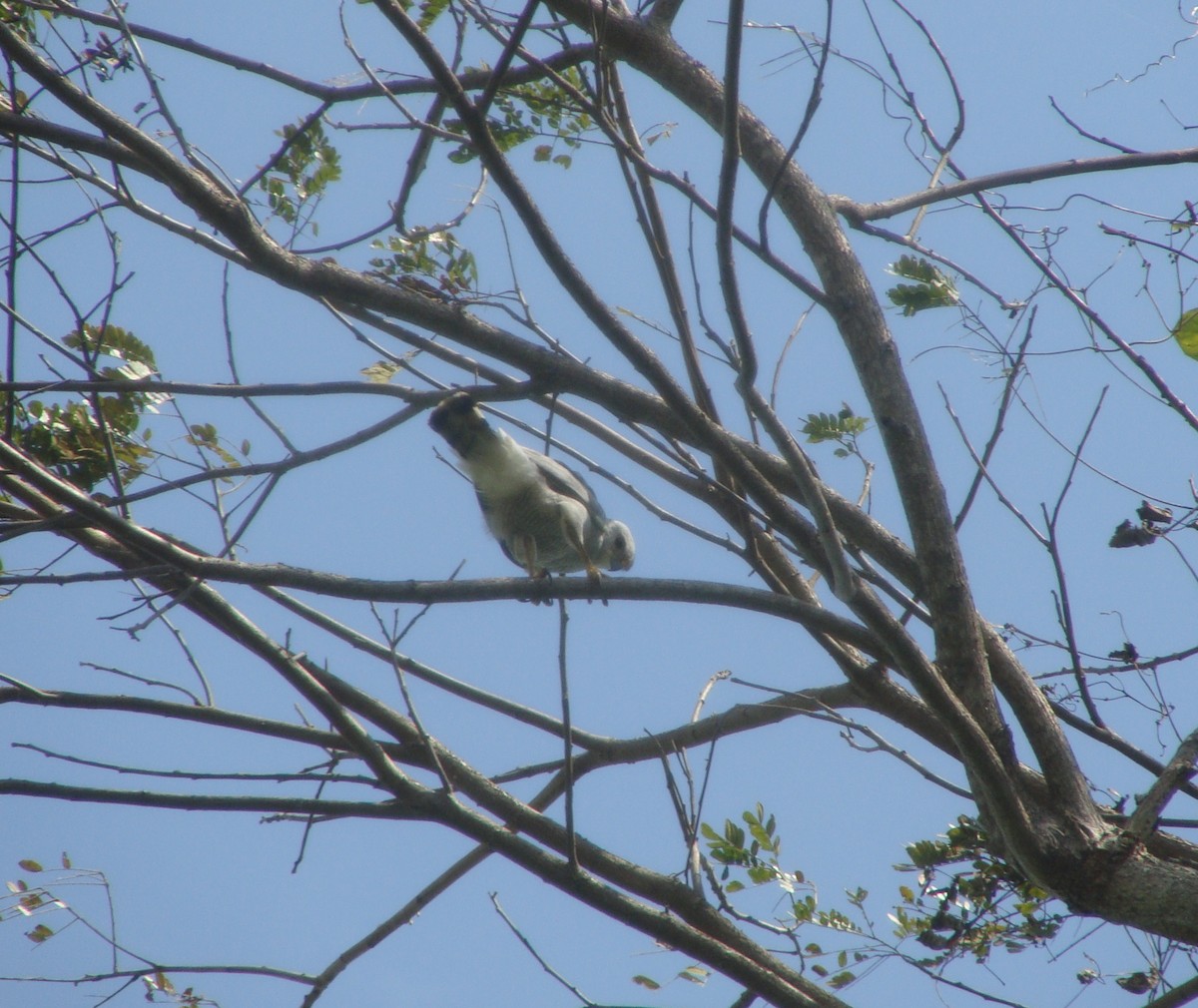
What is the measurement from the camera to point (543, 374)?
297cm

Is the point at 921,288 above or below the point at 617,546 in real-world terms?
below

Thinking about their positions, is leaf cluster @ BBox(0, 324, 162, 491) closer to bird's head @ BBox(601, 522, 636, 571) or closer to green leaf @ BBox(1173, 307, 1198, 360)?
bird's head @ BBox(601, 522, 636, 571)

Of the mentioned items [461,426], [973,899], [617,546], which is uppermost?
[617,546]

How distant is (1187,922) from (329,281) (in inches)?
114

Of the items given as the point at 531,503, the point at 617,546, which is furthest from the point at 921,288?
the point at 617,546

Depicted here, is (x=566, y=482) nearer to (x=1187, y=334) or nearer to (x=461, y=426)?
(x=461, y=426)

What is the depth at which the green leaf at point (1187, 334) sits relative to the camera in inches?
121

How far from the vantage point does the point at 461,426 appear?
4.77 metres

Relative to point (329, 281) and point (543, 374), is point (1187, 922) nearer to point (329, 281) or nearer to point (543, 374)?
point (543, 374)

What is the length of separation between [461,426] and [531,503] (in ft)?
2.48

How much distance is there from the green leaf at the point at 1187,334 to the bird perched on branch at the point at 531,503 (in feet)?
8.29

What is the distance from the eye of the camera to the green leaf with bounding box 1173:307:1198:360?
3.07 metres

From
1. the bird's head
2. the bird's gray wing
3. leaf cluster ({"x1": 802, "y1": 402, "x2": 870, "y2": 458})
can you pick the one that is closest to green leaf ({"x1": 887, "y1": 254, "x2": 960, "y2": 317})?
leaf cluster ({"x1": 802, "y1": 402, "x2": 870, "y2": 458})

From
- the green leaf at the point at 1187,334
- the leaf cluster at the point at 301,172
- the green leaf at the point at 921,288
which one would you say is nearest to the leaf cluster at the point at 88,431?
the leaf cluster at the point at 301,172
